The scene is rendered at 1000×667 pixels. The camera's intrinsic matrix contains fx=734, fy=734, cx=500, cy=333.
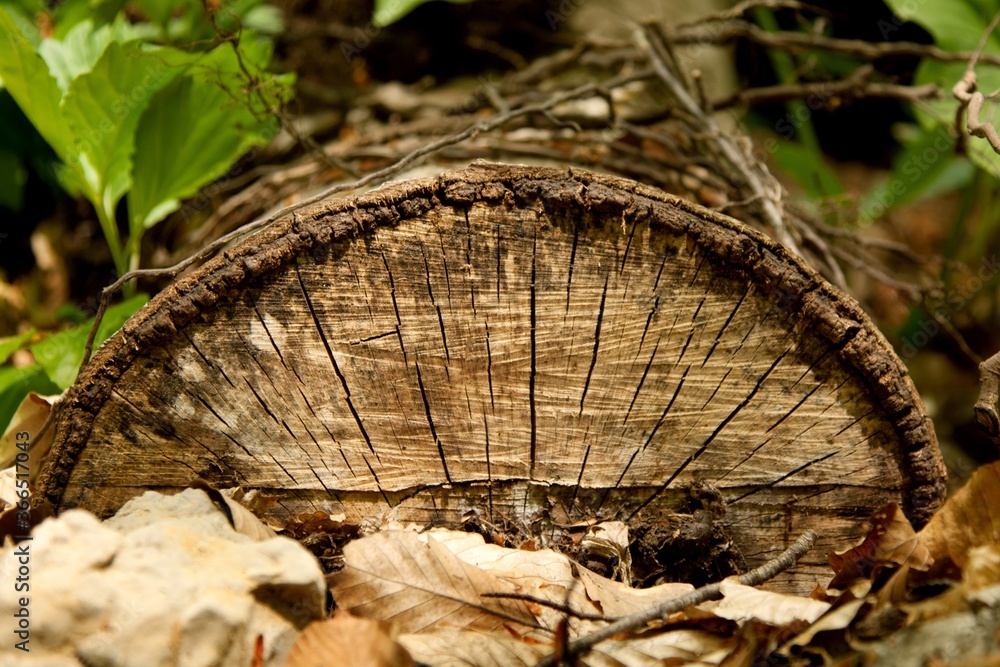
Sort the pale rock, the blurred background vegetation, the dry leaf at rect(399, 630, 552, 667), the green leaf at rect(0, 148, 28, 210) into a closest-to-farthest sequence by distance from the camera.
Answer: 1. the pale rock
2. the dry leaf at rect(399, 630, 552, 667)
3. the blurred background vegetation
4. the green leaf at rect(0, 148, 28, 210)

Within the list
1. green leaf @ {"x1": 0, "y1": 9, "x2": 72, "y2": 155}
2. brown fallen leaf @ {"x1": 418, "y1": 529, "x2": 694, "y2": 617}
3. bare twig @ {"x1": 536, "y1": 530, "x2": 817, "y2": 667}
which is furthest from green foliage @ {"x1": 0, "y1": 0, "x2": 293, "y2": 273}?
bare twig @ {"x1": 536, "y1": 530, "x2": 817, "y2": 667}

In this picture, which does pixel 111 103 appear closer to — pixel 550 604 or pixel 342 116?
pixel 342 116

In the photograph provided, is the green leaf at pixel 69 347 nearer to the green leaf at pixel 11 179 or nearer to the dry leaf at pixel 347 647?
the dry leaf at pixel 347 647

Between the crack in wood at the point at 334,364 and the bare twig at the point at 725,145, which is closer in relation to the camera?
the crack in wood at the point at 334,364

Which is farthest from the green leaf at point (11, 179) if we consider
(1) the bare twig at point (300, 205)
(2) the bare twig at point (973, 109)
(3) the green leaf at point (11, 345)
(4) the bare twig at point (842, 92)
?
(2) the bare twig at point (973, 109)

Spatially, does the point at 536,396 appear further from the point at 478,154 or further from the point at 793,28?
the point at 793,28

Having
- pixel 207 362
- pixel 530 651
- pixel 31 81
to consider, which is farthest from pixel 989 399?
pixel 31 81

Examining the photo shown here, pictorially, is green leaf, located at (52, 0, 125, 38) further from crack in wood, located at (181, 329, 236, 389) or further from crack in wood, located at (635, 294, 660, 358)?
crack in wood, located at (635, 294, 660, 358)
